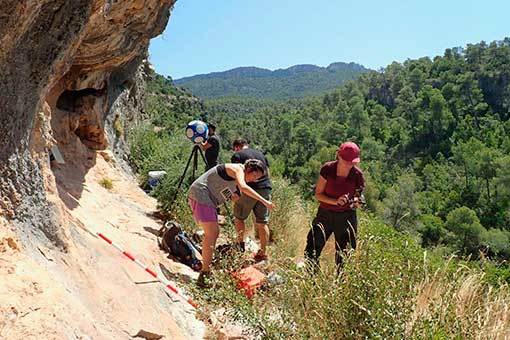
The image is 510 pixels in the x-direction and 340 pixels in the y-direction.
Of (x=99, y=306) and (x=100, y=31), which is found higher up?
(x=100, y=31)

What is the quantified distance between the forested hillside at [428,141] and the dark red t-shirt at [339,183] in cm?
3223

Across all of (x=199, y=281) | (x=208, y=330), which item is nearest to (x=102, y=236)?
(x=199, y=281)

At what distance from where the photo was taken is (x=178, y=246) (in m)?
4.89

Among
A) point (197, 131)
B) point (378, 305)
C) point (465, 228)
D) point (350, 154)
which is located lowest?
point (465, 228)

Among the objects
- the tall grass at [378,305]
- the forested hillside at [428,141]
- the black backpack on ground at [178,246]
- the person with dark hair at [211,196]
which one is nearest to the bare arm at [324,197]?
the person with dark hair at [211,196]

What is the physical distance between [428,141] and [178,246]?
2762 inches

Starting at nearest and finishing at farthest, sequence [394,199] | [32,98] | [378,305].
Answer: [378,305] → [32,98] → [394,199]

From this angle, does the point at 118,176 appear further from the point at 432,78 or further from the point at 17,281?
the point at 432,78

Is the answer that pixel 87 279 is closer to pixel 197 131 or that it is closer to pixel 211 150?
pixel 197 131

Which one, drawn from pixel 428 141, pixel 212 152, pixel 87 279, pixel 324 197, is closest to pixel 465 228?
pixel 428 141

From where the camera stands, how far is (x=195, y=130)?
19.7ft

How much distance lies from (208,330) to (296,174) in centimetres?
5752

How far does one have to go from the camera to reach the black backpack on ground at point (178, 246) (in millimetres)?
4863

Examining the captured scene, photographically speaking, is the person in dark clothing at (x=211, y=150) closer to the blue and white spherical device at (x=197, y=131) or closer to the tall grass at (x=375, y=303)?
the blue and white spherical device at (x=197, y=131)
